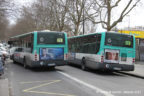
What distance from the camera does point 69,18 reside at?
31297 millimetres

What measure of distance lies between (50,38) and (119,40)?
4.67m

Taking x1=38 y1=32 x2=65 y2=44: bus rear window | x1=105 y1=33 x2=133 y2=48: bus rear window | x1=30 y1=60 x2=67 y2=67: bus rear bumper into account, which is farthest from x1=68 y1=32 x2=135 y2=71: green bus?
x1=38 y1=32 x2=65 y2=44: bus rear window

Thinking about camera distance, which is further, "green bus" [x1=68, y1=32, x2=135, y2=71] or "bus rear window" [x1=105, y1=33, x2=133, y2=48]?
"bus rear window" [x1=105, y1=33, x2=133, y2=48]

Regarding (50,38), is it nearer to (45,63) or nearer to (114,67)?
(45,63)

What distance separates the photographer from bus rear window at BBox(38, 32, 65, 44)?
13820mm

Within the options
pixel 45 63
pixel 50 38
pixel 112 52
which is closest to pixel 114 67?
pixel 112 52

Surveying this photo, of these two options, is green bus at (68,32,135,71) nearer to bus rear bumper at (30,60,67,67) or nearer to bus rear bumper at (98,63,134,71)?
bus rear bumper at (98,63,134,71)

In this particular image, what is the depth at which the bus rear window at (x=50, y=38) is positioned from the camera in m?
13.8

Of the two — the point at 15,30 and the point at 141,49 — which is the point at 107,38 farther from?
the point at 15,30

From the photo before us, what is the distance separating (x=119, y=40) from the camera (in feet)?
43.0

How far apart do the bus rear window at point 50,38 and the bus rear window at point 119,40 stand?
3.42 meters

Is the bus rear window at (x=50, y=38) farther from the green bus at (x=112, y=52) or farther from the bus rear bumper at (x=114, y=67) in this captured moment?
the bus rear bumper at (x=114, y=67)

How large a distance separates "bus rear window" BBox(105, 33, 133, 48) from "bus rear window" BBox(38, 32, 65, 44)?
3422 mm

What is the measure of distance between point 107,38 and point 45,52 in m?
4.27
